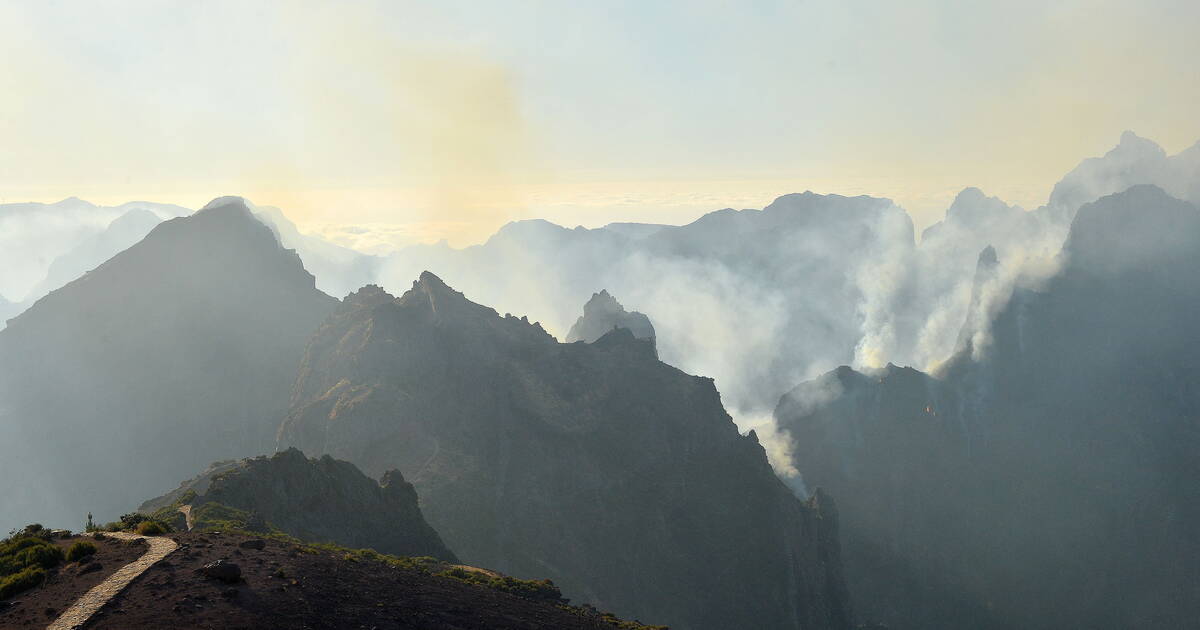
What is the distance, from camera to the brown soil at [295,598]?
52250 millimetres

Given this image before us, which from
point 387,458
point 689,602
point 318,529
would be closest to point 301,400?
point 387,458

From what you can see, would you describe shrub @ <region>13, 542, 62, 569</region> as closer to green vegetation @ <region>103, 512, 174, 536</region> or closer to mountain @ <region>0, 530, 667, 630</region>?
mountain @ <region>0, 530, 667, 630</region>

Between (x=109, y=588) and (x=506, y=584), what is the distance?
49.8 meters

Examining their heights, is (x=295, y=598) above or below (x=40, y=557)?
below

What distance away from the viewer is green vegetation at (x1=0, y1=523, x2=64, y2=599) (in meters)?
55.1

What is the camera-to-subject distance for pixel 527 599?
92.6 meters

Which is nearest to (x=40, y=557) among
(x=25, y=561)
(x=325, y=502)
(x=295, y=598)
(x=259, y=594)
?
(x=25, y=561)

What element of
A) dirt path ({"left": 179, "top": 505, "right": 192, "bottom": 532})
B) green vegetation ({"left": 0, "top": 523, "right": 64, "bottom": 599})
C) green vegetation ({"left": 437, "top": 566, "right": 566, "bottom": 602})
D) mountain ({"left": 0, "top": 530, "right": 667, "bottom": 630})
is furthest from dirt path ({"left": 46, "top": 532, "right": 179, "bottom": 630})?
dirt path ({"left": 179, "top": 505, "right": 192, "bottom": 532})

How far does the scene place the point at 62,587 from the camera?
55.1m

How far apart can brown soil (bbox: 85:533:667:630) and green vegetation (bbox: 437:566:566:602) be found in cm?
907

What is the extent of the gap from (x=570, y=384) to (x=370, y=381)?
43.3 meters

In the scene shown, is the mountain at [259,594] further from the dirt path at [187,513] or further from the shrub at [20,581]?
the dirt path at [187,513]

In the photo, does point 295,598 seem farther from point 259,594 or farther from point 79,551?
point 79,551

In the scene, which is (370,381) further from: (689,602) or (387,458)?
(689,602)
